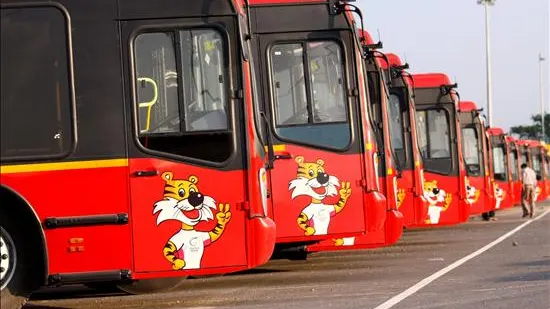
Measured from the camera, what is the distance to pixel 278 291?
13711 mm

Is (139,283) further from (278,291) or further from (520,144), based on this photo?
(520,144)

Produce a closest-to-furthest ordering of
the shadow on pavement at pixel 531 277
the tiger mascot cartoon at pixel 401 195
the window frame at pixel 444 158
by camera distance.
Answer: the shadow on pavement at pixel 531 277 < the tiger mascot cartoon at pixel 401 195 < the window frame at pixel 444 158

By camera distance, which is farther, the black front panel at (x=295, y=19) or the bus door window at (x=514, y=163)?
the bus door window at (x=514, y=163)

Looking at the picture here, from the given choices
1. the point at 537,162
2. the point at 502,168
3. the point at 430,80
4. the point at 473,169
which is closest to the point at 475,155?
the point at 473,169

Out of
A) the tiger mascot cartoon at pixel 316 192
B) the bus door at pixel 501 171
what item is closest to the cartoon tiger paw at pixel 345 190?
the tiger mascot cartoon at pixel 316 192

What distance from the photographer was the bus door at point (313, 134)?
14.9 metres

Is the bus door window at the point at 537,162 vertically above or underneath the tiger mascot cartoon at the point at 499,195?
above

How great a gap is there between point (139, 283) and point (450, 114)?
12.9m

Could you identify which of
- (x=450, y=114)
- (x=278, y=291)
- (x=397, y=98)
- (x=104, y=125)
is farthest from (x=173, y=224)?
(x=450, y=114)

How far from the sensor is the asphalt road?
1225 cm

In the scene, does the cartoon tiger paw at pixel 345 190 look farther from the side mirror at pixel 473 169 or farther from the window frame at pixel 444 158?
the side mirror at pixel 473 169

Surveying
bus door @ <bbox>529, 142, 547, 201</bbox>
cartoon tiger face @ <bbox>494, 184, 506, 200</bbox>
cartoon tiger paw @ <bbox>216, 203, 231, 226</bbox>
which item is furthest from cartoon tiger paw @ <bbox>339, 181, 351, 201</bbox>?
bus door @ <bbox>529, 142, 547, 201</bbox>

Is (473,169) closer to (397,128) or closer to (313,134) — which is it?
(397,128)

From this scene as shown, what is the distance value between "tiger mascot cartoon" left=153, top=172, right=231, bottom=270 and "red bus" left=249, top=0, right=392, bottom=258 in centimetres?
353
